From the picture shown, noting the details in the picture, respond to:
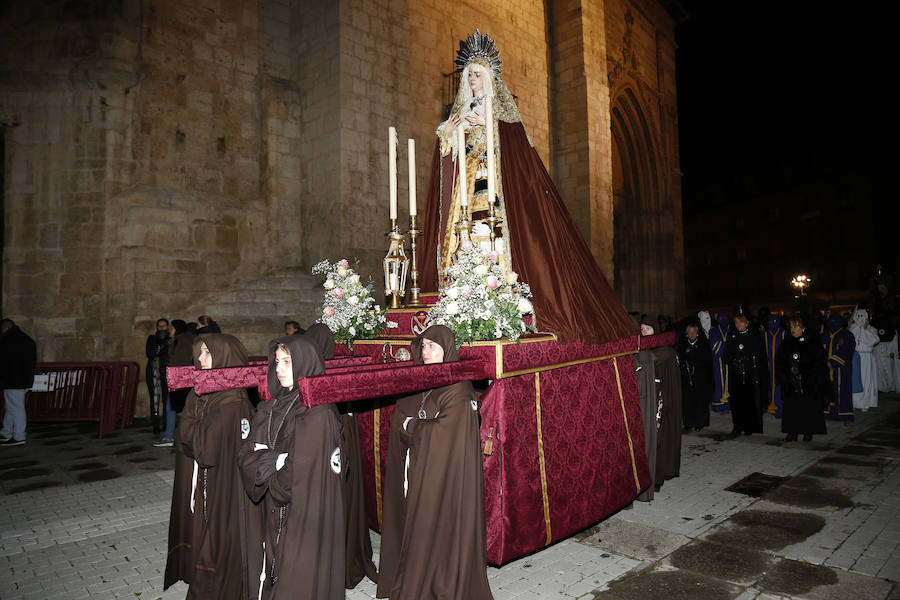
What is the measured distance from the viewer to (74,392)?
841cm

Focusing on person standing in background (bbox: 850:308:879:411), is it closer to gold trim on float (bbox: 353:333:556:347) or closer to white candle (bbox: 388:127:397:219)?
gold trim on float (bbox: 353:333:556:347)

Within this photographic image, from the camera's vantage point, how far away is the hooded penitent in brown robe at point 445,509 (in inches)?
124

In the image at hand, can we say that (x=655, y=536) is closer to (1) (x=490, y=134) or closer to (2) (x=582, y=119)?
(1) (x=490, y=134)

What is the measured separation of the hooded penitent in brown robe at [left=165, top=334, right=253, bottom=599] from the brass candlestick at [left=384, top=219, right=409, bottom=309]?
196 cm

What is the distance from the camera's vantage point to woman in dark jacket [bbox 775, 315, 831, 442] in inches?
293

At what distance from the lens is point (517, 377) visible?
3.95 metres

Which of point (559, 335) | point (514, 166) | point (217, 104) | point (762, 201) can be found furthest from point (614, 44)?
point (762, 201)

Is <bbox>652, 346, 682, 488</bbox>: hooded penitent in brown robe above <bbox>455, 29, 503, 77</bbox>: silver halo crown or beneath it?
beneath

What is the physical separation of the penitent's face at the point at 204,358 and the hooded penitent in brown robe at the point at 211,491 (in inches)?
1.3

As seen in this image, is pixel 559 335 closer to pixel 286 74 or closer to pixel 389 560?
pixel 389 560

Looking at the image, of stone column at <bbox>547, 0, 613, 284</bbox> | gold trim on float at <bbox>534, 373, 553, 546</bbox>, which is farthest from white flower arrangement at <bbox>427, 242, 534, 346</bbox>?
stone column at <bbox>547, 0, 613, 284</bbox>

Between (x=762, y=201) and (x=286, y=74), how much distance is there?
37.0m

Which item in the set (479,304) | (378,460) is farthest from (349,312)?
(479,304)

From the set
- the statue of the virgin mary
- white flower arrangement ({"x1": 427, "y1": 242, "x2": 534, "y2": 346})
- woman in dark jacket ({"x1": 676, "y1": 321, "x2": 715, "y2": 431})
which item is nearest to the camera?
white flower arrangement ({"x1": 427, "y1": 242, "x2": 534, "y2": 346})
